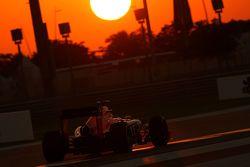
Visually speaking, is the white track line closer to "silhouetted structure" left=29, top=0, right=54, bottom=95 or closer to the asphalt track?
the asphalt track

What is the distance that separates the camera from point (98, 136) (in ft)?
45.1

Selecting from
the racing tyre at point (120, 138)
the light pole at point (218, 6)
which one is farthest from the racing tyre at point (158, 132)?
the light pole at point (218, 6)

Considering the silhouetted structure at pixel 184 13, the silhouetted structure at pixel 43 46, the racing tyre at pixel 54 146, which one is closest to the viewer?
the racing tyre at pixel 54 146

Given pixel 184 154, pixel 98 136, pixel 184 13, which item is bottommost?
pixel 184 154

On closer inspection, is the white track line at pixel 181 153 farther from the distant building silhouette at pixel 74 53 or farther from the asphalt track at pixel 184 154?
the distant building silhouette at pixel 74 53

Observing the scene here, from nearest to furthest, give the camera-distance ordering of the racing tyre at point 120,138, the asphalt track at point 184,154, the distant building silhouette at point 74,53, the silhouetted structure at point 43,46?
the asphalt track at point 184,154, the racing tyre at point 120,138, the silhouetted structure at point 43,46, the distant building silhouette at point 74,53

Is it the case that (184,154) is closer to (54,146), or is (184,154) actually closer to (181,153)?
(181,153)

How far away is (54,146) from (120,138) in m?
1.40

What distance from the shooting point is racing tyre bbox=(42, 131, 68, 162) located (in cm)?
1394

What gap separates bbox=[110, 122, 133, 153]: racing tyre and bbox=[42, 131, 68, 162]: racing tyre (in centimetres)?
110

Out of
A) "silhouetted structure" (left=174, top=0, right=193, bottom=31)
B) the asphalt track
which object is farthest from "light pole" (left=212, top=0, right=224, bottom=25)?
the asphalt track

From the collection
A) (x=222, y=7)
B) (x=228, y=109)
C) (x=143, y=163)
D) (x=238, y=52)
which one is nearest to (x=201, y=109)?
(x=228, y=109)

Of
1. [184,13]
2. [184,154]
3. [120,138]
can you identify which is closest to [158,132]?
[120,138]

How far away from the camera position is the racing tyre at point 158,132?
1413 centimetres
